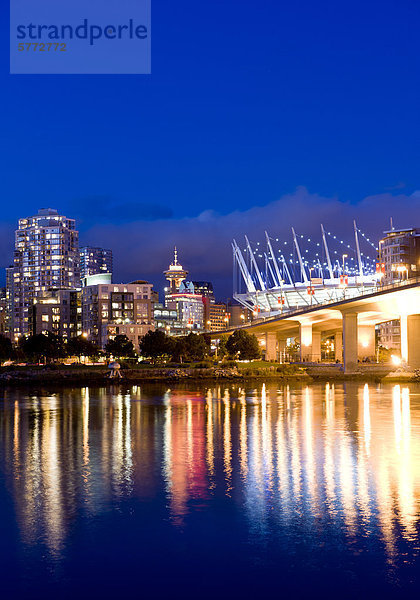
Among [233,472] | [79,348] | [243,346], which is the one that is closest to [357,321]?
[243,346]

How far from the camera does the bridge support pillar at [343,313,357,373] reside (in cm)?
9384

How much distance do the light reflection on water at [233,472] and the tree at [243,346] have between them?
7106 cm

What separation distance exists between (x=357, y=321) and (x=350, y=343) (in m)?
10.7

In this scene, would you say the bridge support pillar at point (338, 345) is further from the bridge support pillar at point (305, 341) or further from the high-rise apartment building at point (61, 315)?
the high-rise apartment building at point (61, 315)

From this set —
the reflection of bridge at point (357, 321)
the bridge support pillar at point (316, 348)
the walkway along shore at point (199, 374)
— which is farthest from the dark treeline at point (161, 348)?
the walkway along shore at point (199, 374)

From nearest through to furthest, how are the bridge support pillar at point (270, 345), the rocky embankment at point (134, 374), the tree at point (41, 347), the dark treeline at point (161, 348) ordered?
the rocky embankment at point (134, 374) → the tree at point (41, 347) → the dark treeline at point (161, 348) → the bridge support pillar at point (270, 345)

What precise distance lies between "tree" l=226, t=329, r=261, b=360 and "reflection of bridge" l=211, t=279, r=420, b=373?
22.6 ft

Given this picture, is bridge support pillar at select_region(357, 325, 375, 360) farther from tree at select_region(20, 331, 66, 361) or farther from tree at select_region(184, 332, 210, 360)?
tree at select_region(20, 331, 66, 361)

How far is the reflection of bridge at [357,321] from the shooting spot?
270 ft

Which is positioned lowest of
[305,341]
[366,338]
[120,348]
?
[120,348]

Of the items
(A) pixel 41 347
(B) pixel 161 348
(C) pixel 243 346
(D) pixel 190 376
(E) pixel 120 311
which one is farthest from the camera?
(E) pixel 120 311

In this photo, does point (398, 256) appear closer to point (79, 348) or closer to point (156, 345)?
point (156, 345)

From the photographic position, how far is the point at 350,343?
95250mm

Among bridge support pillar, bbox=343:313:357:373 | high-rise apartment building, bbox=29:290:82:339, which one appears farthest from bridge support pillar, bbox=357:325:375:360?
high-rise apartment building, bbox=29:290:82:339
